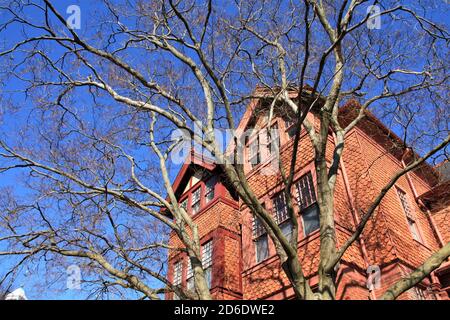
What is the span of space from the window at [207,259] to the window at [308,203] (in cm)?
411

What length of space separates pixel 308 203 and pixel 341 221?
1.09m

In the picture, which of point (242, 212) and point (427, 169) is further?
point (427, 169)

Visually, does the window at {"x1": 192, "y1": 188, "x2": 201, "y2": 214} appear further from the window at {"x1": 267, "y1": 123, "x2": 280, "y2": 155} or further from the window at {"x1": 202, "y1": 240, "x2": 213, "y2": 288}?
the window at {"x1": 267, "y1": 123, "x2": 280, "y2": 155}

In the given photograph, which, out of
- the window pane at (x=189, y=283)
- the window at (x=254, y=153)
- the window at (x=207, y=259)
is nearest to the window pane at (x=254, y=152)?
the window at (x=254, y=153)

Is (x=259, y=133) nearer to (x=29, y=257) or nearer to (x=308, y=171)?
(x=308, y=171)

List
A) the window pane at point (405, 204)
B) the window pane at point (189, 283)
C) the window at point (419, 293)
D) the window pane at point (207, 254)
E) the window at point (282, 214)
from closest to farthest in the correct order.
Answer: the window at point (419, 293), the window at point (282, 214), the window pane at point (405, 204), the window pane at point (207, 254), the window pane at point (189, 283)

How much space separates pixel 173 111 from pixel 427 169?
1090cm

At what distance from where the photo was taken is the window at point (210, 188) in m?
15.3

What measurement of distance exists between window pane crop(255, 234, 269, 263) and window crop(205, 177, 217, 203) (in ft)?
13.1

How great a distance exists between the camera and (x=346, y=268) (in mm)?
8672

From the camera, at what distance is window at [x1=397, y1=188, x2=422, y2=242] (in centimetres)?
1127

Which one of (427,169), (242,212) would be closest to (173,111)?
(242,212)

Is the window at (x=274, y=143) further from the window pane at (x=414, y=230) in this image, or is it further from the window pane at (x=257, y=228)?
the window pane at (x=414, y=230)

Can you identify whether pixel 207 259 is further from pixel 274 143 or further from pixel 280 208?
pixel 274 143
